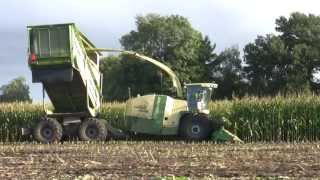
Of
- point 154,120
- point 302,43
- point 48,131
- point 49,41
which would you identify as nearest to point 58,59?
point 49,41

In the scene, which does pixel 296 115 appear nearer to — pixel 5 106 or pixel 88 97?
pixel 88 97

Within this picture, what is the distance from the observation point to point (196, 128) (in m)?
25.8

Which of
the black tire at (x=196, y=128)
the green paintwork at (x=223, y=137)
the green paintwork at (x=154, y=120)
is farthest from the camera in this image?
the green paintwork at (x=154, y=120)

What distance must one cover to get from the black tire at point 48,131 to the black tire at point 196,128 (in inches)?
176

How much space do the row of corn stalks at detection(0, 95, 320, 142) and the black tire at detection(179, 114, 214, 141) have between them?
2.36m

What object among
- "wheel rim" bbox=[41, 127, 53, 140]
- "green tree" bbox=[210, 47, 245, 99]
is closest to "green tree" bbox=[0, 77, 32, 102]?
"green tree" bbox=[210, 47, 245, 99]

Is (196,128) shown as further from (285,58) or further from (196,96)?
(285,58)

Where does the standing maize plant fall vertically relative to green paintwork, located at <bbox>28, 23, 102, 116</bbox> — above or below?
below

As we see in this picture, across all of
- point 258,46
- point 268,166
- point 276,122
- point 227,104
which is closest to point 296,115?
point 276,122

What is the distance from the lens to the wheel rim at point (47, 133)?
26.0 meters

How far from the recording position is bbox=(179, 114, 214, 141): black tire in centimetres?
2572

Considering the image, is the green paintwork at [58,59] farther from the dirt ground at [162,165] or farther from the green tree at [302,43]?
the green tree at [302,43]

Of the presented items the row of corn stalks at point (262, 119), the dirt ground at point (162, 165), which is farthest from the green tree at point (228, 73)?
the dirt ground at point (162, 165)

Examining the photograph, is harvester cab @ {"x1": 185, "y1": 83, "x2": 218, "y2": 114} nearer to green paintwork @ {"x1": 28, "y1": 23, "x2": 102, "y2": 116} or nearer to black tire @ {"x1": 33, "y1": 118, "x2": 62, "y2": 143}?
green paintwork @ {"x1": 28, "y1": 23, "x2": 102, "y2": 116}
